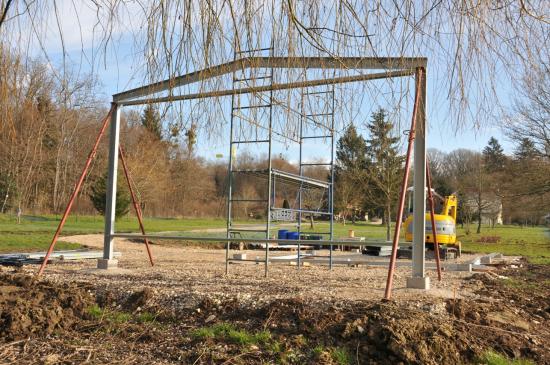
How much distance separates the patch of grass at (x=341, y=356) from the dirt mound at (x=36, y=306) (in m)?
2.49

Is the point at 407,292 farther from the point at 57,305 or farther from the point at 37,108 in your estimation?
the point at 37,108

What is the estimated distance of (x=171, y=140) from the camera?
142 inches

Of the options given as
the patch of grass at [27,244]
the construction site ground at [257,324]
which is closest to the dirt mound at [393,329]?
the construction site ground at [257,324]

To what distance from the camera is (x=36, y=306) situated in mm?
5031

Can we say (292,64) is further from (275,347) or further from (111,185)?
(111,185)

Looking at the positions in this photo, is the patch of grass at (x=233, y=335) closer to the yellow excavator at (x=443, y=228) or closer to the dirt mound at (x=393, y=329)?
the dirt mound at (x=393, y=329)

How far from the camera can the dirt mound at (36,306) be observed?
464cm

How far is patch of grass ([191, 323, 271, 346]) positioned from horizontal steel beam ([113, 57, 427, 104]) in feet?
7.24

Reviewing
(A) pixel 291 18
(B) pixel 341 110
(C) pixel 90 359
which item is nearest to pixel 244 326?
(C) pixel 90 359

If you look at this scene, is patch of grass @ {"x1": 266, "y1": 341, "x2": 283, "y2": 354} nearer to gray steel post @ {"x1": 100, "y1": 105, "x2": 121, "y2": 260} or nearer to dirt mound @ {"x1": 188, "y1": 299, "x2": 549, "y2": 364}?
dirt mound @ {"x1": 188, "y1": 299, "x2": 549, "y2": 364}

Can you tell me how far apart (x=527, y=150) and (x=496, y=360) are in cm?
2359

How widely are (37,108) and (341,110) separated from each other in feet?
6.25


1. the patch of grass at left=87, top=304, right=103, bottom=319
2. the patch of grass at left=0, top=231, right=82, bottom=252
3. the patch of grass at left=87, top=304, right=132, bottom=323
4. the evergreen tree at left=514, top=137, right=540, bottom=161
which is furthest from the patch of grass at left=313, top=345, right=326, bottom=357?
the evergreen tree at left=514, top=137, right=540, bottom=161

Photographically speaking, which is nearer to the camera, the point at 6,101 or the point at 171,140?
the point at 6,101
